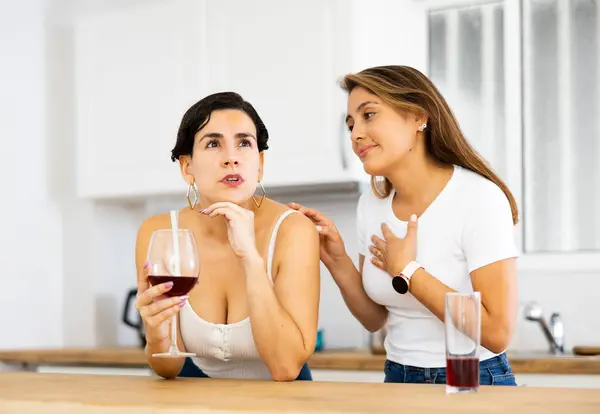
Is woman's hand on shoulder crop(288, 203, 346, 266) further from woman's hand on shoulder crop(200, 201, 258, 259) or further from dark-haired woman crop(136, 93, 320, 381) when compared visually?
woman's hand on shoulder crop(200, 201, 258, 259)

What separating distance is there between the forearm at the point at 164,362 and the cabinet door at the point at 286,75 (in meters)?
1.65

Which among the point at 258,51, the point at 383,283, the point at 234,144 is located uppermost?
the point at 258,51

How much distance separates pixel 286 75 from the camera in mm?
3506

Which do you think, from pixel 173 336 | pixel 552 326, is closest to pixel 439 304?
pixel 173 336

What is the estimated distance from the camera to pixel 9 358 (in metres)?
3.71

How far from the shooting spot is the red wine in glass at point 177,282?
161cm

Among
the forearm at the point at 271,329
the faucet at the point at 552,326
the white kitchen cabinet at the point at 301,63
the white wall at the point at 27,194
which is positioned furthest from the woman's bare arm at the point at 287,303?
the white wall at the point at 27,194

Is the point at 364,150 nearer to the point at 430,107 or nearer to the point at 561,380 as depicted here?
the point at 430,107

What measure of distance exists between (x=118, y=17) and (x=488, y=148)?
1.73 m

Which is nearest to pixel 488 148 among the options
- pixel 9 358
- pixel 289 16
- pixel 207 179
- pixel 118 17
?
pixel 289 16

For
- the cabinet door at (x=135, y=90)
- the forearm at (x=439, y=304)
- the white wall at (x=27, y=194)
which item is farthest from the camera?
the white wall at (x=27, y=194)

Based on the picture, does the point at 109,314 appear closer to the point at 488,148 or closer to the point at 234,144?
the point at 488,148

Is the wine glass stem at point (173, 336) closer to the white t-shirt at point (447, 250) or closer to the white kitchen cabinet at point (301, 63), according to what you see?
the white t-shirt at point (447, 250)

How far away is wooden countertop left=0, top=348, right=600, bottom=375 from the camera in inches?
114
